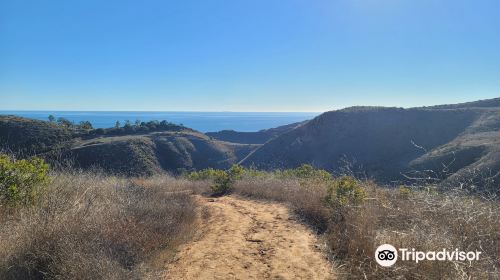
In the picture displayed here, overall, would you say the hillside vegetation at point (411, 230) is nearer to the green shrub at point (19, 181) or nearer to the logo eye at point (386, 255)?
the logo eye at point (386, 255)

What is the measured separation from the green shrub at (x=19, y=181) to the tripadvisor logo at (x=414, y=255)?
5476 millimetres

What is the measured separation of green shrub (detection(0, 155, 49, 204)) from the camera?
5.58 meters

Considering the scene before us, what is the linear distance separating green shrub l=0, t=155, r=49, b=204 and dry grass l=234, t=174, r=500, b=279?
4.96 metres

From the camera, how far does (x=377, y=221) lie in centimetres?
520

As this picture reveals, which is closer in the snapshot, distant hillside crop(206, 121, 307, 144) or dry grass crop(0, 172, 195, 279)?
dry grass crop(0, 172, 195, 279)

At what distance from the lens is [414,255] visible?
3.80 m

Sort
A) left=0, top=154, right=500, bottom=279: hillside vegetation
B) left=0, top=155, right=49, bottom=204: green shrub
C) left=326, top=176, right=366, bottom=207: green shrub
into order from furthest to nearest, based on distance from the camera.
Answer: left=326, top=176, right=366, bottom=207: green shrub, left=0, top=155, right=49, bottom=204: green shrub, left=0, top=154, right=500, bottom=279: hillside vegetation

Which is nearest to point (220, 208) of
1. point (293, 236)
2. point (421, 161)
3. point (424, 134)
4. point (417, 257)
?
point (293, 236)

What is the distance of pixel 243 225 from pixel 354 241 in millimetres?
2459

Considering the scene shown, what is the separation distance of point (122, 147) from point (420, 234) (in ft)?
143

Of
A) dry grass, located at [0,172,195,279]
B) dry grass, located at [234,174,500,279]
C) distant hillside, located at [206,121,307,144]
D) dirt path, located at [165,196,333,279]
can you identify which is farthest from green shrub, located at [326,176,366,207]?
distant hillside, located at [206,121,307,144]

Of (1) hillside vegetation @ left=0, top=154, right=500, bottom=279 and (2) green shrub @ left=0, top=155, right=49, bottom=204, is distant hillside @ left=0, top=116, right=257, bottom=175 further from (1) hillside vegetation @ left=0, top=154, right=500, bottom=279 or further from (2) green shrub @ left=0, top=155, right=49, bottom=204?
(1) hillside vegetation @ left=0, top=154, right=500, bottom=279

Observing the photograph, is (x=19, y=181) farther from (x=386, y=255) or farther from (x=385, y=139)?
(x=385, y=139)

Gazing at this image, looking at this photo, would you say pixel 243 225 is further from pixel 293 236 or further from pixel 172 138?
pixel 172 138
